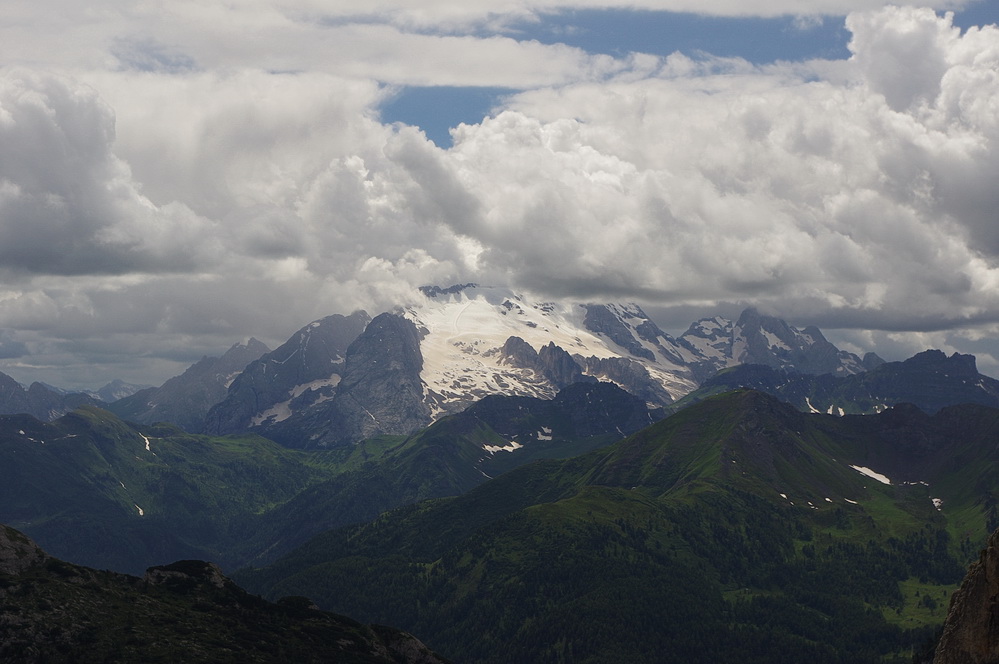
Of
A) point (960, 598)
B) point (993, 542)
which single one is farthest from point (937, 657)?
point (993, 542)

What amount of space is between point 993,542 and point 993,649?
7.77 metres

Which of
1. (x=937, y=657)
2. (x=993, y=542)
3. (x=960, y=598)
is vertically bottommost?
(x=937, y=657)

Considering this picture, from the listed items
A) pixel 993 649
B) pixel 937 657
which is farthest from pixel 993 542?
pixel 937 657

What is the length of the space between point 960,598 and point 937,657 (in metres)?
5.59

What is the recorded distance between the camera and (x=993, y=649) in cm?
7294

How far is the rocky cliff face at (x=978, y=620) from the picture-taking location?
2879 inches

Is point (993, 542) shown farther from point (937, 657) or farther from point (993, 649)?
point (937, 657)

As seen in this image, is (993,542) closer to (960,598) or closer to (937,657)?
(960,598)

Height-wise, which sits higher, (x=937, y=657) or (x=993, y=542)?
(x=993, y=542)

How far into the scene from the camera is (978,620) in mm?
74812

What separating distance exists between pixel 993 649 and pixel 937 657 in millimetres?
10067

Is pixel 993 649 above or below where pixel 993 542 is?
below

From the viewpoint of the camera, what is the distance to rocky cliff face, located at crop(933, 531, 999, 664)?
240 feet

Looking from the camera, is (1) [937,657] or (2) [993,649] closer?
(2) [993,649]
